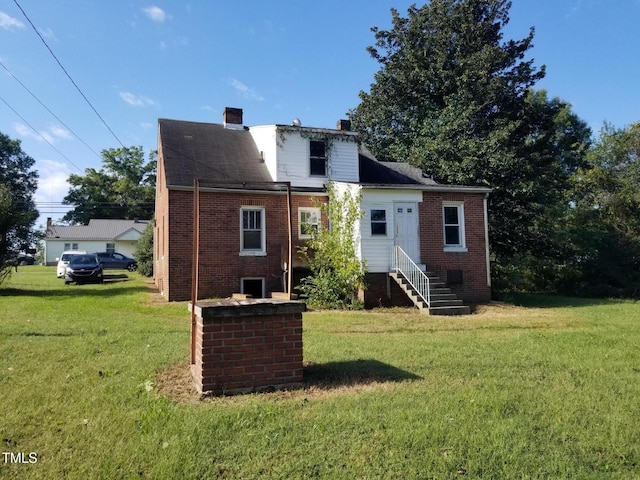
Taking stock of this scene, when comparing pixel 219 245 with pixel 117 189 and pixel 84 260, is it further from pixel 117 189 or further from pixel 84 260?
pixel 117 189

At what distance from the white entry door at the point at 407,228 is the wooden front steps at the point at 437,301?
1.12 meters

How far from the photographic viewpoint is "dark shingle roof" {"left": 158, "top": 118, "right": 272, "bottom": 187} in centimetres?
1586

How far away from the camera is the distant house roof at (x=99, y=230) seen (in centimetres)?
4666

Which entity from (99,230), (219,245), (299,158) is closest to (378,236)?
(299,158)

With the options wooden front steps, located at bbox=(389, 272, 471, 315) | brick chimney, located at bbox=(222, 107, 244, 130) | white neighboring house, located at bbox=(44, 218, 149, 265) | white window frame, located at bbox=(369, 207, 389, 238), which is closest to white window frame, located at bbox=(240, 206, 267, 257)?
white window frame, located at bbox=(369, 207, 389, 238)

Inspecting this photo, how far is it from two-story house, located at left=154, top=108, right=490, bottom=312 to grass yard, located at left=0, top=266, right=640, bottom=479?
22.0 feet

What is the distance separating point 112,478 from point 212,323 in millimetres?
1838

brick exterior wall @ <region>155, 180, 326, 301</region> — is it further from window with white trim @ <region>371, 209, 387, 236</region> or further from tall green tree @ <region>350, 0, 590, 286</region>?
tall green tree @ <region>350, 0, 590, 286</region>

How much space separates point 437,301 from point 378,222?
3.12 m

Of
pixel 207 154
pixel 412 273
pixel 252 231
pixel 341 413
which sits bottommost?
pixel 341 413

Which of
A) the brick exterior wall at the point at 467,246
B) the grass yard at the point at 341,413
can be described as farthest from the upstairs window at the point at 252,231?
the grass yard at the point at 341,413

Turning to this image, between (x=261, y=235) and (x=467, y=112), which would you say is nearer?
(x=261, y=235)

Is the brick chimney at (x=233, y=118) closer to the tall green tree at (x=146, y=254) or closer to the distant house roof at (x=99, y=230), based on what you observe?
the tall green tree at (x=146, y=254)

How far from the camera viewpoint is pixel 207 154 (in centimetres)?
1727
